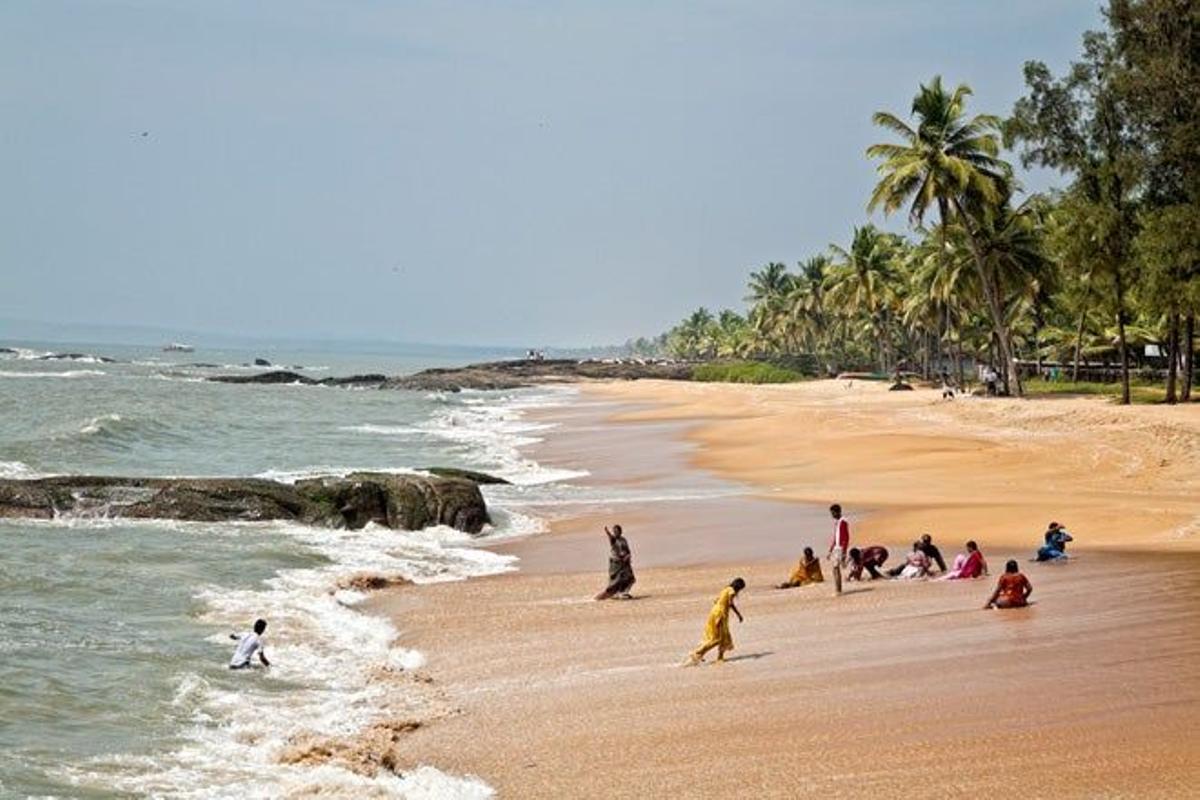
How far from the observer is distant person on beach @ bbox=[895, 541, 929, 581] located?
1930 cm

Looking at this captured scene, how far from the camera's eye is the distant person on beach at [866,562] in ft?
63.9

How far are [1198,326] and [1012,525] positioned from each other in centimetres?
3811

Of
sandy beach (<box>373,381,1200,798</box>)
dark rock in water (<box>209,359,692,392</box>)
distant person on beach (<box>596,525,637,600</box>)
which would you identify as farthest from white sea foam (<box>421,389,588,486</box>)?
distant person on beach (<box>596,525,637,600</box>)

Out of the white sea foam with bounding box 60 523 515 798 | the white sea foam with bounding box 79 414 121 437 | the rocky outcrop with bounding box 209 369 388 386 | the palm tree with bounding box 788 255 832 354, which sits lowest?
the white sea foam with bounding box 60 523 515 798

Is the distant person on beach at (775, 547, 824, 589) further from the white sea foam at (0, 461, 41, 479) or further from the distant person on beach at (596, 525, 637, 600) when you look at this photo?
the white sea foam at (0, 461, 41, 479)

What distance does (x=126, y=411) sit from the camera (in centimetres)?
6306

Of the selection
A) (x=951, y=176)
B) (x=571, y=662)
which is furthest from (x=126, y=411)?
(x=571, y=662)

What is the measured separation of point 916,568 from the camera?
1939 cm

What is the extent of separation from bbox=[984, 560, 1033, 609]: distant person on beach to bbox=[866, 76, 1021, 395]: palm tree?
37.7 meters

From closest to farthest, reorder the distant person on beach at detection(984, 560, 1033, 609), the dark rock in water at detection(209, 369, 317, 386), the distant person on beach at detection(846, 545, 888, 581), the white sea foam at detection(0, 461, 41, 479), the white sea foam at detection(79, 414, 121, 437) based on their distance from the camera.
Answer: the distant person on beach at detection(984, 560, 1033, 609) → the distant person on beach at detection(846, 545, 888, 581) → the white sea foam at detection(0, 461, 41, 479) → the white sea foam at detection(79, 414, 121, 437) → the dark rock in water at detection(209, 369, 317, 386)

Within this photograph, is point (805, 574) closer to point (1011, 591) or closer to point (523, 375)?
point (1011, 591)

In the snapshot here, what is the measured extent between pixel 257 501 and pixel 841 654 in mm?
16252

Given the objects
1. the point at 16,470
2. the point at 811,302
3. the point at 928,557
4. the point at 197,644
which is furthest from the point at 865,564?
the point at 811,302

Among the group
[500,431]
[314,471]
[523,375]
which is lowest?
[314,471]
